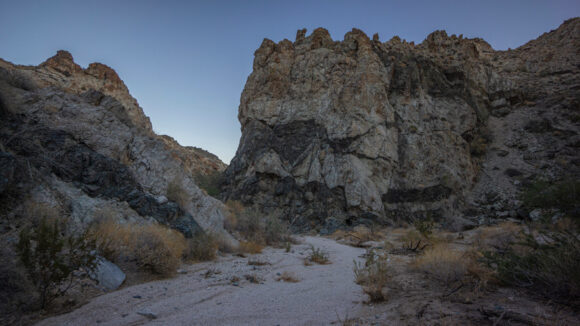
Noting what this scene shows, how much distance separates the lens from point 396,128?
2273 cm

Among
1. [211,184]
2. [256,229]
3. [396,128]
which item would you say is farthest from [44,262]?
[396,128]

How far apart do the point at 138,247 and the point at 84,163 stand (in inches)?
120

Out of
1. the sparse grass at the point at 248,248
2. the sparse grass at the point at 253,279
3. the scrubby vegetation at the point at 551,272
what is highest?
the scrubby vegetation at the point at 551,272

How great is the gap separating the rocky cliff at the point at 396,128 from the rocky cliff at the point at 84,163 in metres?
13.1

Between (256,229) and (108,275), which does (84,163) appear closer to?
(108,275)

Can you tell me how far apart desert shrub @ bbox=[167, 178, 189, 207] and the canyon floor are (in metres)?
3.22

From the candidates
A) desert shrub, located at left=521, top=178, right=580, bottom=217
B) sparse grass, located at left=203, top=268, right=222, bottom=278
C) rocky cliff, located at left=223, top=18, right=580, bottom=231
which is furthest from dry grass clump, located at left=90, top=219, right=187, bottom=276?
rocky cliff, located at left=223, top=18, right=580, bottom=231

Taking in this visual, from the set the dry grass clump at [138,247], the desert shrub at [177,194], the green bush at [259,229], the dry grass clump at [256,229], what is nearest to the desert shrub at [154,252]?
the dry grass clump at [138,247]

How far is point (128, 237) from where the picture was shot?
14.0 feet

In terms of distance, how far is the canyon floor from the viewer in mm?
2101

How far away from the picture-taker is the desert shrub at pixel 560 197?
7.55 metres

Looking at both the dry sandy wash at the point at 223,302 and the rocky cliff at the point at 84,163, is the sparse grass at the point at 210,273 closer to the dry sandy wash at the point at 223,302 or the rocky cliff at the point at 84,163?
the dry sandy wash at the point at 223,302

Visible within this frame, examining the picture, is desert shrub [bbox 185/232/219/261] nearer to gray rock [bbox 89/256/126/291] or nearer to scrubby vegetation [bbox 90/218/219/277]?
→ scrubby vegetation [bbox 90/218/219/277]

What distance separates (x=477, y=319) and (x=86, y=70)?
45.8 m
